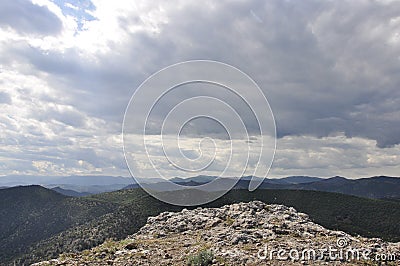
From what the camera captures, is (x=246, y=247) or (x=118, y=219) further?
(x=118, y=219)

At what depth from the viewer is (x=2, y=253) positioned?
139375 mm

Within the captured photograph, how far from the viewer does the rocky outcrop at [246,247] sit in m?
23.0

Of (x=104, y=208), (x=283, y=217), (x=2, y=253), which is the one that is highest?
(x=283, y=217)

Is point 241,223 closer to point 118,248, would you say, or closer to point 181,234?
point 181,234

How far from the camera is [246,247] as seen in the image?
25.6 m

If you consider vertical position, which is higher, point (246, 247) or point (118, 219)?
point (246, 247)

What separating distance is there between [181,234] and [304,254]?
14050 millimetres

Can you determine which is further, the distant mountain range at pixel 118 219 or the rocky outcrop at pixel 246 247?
the distant mountain range at pixel 118 219

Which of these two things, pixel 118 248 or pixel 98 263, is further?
pixel 118 248

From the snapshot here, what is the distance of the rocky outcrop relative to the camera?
906 inches

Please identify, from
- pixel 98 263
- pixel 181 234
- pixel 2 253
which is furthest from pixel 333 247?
pixel 2 253

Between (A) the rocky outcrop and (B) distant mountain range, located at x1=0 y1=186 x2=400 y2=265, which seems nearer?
(A) the rocky outcrop

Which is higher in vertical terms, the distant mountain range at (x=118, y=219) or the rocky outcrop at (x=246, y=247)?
the rocky outcrop at (x=246, y=247)

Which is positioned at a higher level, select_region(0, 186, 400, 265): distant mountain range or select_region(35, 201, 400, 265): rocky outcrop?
select_region(35, 201, 400, 265): rocky outcrop
